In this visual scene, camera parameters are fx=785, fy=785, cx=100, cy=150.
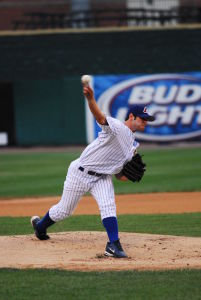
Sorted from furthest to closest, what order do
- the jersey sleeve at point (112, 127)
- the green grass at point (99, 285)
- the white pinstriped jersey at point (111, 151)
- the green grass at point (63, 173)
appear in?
the green grass at point (63, 173) → the white pinstriped jersey at point (111, 151) → the jersey sleeve at point (112, 127) → the green grass at point (99, 285)

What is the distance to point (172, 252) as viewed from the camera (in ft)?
25.2

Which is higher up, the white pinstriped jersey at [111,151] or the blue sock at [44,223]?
the white pinstriped jersey at [111,151]

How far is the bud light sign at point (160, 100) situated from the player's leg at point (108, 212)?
14262mm

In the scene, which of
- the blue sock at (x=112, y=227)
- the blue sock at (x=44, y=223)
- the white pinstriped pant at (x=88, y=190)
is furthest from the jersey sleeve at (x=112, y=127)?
the blue sock at (x=44, y=223)

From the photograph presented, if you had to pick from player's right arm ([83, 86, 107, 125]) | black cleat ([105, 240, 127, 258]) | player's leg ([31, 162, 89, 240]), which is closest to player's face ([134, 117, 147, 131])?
player's right arm ([83, 86, 107, 125])

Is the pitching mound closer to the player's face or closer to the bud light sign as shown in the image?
the player's face

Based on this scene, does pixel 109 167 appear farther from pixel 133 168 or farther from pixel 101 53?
pixel 101 53

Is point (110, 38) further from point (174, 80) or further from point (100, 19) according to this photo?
point (174, 80)

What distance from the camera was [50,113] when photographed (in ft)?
74.7

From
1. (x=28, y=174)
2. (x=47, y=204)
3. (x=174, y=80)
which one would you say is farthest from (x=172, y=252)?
(x=174, y=80)

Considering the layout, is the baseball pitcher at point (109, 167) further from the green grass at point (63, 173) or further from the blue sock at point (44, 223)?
the green grass at point (63, 173)

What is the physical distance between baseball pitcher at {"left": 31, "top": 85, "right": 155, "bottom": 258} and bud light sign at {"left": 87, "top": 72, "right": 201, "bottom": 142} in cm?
1421

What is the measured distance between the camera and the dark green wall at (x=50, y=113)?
22.6 metres

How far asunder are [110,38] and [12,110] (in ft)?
11.9
